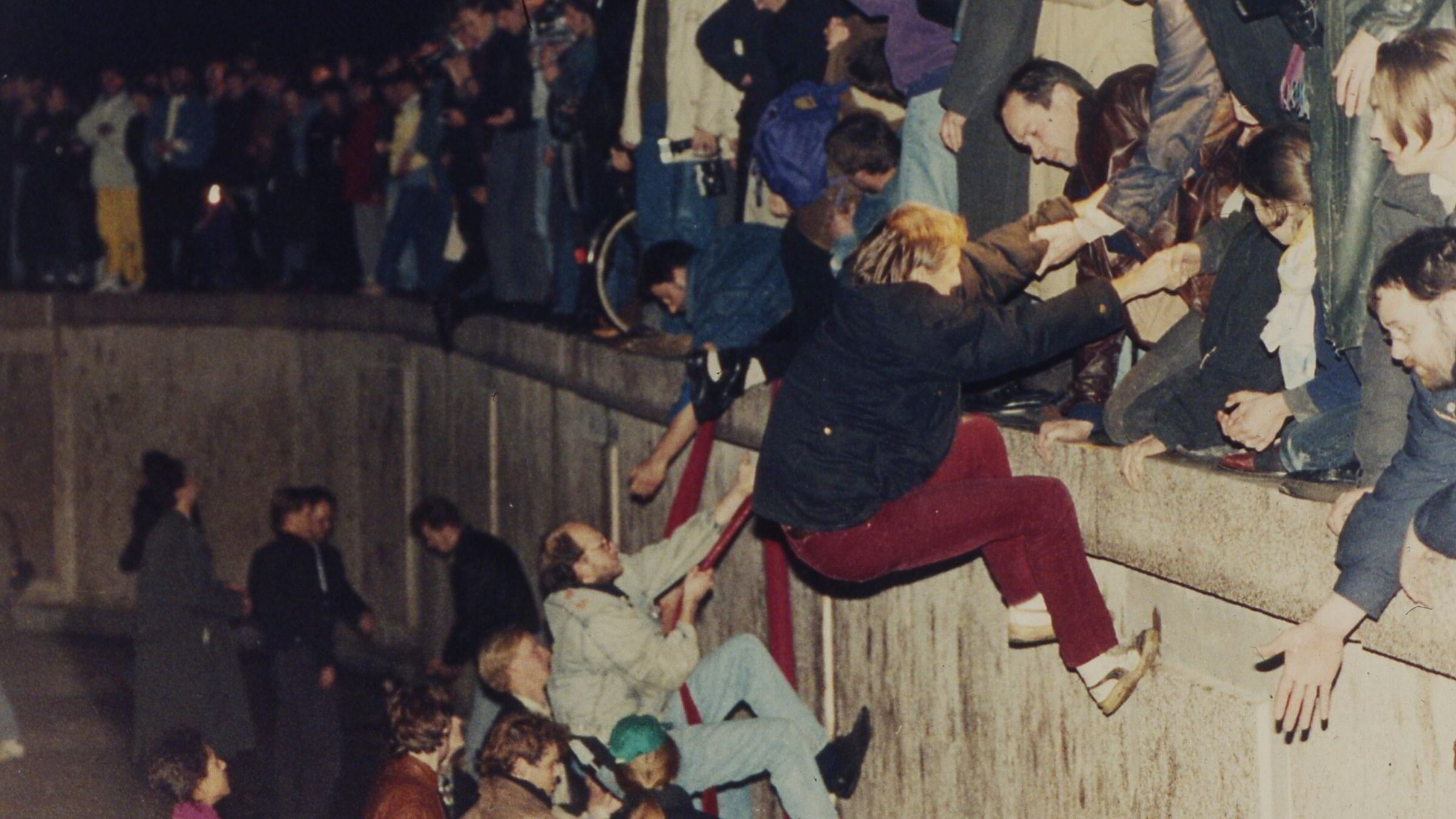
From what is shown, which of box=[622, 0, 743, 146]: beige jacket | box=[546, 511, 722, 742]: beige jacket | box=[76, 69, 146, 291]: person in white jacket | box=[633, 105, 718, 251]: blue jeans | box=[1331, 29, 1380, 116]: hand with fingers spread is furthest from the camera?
box=[76, 69, 146, 291]: person in white jacket

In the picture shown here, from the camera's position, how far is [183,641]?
34.9 feet

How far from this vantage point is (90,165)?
19.0 metres

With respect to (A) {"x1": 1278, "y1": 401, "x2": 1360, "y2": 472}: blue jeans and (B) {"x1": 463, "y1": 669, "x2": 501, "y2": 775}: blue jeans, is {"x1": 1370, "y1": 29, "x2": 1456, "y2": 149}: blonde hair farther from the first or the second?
(B) {"x1": 463, "y1": 669, "x2": 501, "y2": 775}: blue jeans

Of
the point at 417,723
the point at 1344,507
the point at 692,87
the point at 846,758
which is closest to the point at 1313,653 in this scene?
the point at 1344,507

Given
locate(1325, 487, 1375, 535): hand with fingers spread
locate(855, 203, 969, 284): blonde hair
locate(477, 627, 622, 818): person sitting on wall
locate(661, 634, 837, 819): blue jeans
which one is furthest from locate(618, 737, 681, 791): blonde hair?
locate(1325, 487, 1375, 535): hand with fingers spread

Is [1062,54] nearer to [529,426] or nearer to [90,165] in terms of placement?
[529,426]

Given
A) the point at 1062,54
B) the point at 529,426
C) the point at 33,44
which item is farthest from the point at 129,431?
the point at 1062,54

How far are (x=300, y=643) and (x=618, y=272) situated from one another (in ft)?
8.69

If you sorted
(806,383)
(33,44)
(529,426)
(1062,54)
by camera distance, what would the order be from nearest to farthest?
(806,383), (1062,54), (529,426), (33,44)

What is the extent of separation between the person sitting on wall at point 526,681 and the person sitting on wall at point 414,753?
38 centimetres

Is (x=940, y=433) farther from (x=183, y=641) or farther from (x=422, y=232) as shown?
(x=422, y=232)

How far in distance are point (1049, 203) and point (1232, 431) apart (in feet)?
3.57

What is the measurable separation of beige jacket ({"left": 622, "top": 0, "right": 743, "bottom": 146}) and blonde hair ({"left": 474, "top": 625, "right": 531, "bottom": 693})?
9.83 ft

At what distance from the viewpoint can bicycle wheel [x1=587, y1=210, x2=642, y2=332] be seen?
11203 millimetres
